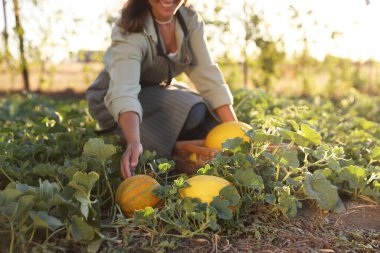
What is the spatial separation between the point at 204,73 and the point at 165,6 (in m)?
0.58

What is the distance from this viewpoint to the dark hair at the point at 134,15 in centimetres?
271

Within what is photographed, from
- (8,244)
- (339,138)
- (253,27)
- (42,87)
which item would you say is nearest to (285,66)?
(253,27)

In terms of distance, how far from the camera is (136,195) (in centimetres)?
187

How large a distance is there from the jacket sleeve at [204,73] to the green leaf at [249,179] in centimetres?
112

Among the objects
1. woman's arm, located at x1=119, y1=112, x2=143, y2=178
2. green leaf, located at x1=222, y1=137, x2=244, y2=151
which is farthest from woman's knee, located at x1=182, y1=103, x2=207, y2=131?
green leaf, located at x1=222, y1=137, x2=244, y2=151

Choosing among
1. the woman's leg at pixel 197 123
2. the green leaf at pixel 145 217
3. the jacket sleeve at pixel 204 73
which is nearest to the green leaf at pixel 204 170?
the green leaf at pixel 145 217

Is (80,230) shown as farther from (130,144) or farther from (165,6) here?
(165,6)

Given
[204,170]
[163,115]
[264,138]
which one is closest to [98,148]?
[204,170]

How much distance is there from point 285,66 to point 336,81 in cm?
122

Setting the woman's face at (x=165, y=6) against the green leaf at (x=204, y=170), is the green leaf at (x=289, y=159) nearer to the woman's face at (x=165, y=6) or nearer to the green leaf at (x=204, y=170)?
the green leaf at (x=204, y=170)

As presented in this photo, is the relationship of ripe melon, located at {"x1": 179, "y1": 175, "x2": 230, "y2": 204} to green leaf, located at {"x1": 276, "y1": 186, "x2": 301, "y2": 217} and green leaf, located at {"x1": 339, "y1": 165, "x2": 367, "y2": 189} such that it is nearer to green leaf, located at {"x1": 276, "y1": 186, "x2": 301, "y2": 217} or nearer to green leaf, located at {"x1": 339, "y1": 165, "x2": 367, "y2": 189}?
green leaf, located at {"x1": 276, "y1": 186, "x2": 301, "y2": 217}

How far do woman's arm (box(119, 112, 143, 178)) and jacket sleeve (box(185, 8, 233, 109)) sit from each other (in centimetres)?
72

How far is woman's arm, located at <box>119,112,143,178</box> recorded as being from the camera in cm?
205

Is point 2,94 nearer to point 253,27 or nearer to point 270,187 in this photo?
point 253,27
